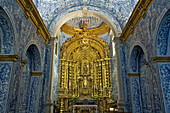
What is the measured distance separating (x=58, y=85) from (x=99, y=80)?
4.43 meters

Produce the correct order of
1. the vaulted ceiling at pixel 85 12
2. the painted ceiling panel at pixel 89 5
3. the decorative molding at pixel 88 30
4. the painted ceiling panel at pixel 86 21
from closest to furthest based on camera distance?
the vaulted ceiling at pixel 85 12
the painted ceiling panel at pixel 89 5
the decorative molding at pixel 88 30
the painted ceiling panel at pixel 86 21

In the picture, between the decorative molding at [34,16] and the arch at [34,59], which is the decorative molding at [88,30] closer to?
the decorative molding at [34,16]

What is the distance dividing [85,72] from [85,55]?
2053 millimetres

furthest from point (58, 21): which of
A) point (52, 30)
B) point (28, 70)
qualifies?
point (28, 70)

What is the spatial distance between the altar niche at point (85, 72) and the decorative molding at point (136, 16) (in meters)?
6.61

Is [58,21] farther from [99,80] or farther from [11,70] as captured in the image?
[99,80]

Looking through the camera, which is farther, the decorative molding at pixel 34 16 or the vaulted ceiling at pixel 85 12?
the vaulted ceiling at pixel 85 12

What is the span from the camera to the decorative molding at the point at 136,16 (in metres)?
6.45

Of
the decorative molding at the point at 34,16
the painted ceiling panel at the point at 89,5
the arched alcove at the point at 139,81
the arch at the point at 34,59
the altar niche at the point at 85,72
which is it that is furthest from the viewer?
the altar niche at the point at 85,72

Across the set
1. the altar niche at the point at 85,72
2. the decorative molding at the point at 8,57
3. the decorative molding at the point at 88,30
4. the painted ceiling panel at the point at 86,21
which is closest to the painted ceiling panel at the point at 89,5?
the decorative molding at the point at 8,57

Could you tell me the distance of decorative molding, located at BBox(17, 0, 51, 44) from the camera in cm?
643

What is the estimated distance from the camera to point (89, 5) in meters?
10.8

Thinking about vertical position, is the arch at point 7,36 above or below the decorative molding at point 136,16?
below

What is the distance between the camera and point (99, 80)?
1591 cm
